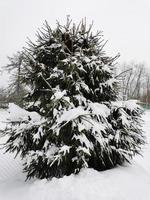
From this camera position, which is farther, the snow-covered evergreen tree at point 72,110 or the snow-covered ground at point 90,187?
the snow-covered evergreen tree at point 72,110

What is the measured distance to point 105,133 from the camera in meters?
4.30

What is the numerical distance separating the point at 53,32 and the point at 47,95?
1432 mm

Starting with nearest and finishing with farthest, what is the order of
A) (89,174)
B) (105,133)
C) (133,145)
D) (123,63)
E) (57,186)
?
(57,186), (89,174), (105,133), (133,145), (123,63)

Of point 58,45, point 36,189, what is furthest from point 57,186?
point 58,45

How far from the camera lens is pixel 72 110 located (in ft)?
13.0

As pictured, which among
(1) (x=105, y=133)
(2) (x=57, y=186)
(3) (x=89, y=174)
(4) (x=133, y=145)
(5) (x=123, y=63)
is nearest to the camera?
(2) (x=57, y=186)

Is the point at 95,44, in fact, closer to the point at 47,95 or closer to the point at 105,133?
the point at 47,95

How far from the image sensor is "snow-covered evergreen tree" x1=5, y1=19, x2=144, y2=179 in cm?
407

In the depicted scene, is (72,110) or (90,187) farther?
(72,110)

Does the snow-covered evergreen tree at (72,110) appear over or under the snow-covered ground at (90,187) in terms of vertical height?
over

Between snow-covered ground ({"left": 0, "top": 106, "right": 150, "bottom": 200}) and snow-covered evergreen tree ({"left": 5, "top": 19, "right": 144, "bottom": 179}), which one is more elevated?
snow-covered evergreen tree ({"left": 5, "top": 19, "right": 144, "bottom": 179})

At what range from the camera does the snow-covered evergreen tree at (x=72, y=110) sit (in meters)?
4.07

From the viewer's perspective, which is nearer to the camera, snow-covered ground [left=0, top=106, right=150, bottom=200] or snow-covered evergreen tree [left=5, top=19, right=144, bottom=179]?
snow-covered ground [left=0, top=106, right=150, bottom=200]

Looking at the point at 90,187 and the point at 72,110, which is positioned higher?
the point at 72,110
